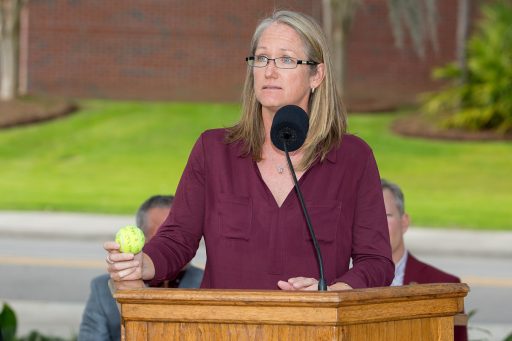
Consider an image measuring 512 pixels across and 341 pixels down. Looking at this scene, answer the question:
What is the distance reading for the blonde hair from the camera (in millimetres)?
4082

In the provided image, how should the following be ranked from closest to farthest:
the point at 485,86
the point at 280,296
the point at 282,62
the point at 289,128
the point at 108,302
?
the point at 280,296 < the point at 289,128 < the point at 282,62 < the point at 108,302 < the point at 485,86

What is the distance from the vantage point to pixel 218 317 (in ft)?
10.8

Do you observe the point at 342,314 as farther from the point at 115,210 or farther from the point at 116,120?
the point at 116,120

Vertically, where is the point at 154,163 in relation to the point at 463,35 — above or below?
below

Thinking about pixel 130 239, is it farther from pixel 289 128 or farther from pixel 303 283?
pixel 289 128

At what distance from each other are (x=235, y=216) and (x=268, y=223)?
0.10 metres

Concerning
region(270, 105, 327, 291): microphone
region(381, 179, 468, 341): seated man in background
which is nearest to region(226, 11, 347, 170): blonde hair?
region(270, 105, 327, 291): microphone

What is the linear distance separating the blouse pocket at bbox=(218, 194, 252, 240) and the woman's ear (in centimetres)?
42

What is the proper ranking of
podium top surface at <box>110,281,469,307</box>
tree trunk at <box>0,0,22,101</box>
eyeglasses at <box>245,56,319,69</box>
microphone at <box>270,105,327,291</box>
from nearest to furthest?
1. podium top surface at <box>110,281,469,307</box>
2. microphone at <box>270,105,327,291</box>
3. eyeglasses at <box>245,56,319,69</box>
4. tree trunk at <box>0,0,22,101</box>

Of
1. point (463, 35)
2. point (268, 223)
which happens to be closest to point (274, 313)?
point (268, 223)

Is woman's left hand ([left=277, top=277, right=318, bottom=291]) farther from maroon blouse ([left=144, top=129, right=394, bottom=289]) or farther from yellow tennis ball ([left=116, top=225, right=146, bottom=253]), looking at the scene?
yellow tennis ball ([left=116, top=225, right=146, bottom=253])

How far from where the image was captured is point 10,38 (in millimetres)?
28859

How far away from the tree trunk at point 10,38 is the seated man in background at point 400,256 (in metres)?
23.2

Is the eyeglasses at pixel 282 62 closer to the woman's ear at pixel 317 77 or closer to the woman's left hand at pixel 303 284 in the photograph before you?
the woman's ear at pixel 317 77
